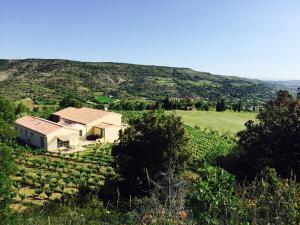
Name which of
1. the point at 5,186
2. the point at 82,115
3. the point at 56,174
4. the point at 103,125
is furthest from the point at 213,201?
the point at 82,115

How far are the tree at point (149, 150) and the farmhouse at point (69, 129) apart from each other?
85.6 ft

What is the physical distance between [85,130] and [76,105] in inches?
864

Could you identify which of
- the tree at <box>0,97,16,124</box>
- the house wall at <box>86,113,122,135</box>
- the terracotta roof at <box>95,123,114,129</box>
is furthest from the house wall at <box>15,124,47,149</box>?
the terracotta roof at <box>95,123,114,129</box>

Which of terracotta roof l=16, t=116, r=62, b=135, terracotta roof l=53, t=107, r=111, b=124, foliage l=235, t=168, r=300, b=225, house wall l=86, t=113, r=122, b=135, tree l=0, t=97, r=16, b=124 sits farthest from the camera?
terracotta roof l=53, t=107, r=111, b=124

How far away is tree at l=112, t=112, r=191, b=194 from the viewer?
24875mm

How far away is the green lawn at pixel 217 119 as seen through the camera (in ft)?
269

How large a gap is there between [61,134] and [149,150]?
94.0ft

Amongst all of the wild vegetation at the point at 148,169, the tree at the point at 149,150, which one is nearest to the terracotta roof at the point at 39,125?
the wild vegetation at the point at 148,169

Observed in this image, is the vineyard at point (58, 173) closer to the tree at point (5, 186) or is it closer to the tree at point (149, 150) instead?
the tree at point (149, 150)

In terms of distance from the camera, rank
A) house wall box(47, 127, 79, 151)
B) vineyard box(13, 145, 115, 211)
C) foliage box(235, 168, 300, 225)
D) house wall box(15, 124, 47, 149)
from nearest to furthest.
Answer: foliage box(235, 168, 300, 225) → vineyard box(13, 145, 115, 211) → house wall box(47, 127, 79, 151) → house wall box(15, 124, 47, 149)

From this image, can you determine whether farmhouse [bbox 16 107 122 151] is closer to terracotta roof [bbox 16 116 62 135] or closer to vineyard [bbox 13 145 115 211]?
terracotta roof [bbox 16 116 62 135]

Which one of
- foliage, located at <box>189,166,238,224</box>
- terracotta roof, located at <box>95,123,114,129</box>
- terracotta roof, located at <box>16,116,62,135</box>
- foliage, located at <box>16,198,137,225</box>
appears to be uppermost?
foliage, located at <box>189,166,238,224</box>

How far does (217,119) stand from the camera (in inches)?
3556

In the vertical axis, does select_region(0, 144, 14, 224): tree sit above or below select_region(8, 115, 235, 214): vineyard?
above
